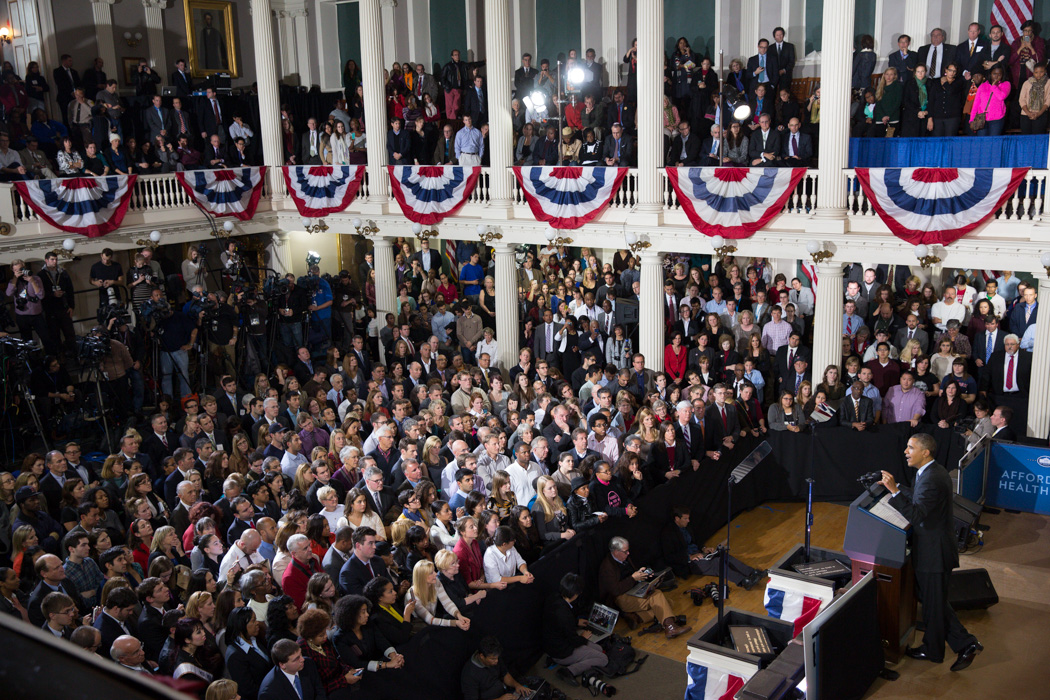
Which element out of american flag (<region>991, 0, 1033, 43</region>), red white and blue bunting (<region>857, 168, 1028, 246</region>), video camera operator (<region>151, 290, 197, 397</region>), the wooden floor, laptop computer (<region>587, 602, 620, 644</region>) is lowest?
the wooden floor

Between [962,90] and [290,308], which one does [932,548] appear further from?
[290,308]

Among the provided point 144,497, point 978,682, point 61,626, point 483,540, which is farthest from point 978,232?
point 61,626

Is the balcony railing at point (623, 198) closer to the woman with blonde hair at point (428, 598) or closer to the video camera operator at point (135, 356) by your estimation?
the video camera operator at point (135, 356)

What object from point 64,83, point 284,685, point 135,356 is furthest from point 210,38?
point 284,685

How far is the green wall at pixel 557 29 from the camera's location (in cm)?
2030

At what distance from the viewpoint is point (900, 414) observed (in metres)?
12.1

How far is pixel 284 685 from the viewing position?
6.22m

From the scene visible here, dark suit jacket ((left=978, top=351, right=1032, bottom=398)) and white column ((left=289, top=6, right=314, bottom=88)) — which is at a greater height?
white column ((left=289, top=6, right=314, bottom=88))

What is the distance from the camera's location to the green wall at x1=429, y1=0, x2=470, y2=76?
71.3ft

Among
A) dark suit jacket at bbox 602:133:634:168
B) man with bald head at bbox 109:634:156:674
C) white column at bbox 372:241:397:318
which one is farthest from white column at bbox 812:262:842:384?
man with bald head at bbox 109:634:156:674

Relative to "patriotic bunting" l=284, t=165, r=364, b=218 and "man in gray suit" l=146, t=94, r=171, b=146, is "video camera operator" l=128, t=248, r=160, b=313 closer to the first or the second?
"man in gray suit" l=146, t=94, r=171, b=146

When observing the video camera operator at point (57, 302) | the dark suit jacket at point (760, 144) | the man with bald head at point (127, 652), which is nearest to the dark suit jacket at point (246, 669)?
the man with bald head at point (127, 652)

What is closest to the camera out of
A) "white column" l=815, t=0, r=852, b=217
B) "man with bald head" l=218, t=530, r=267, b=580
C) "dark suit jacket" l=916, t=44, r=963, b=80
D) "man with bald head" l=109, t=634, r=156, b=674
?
"man with bald head" l=109, t=634, r=156, b=674

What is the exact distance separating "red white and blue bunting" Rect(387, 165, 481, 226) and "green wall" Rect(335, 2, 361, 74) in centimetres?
683
